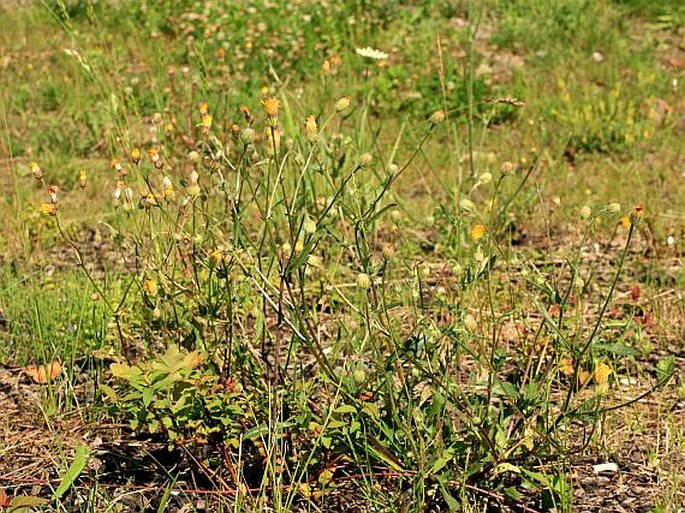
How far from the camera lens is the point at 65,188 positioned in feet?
15.2

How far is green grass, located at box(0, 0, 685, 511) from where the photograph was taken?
2.15m

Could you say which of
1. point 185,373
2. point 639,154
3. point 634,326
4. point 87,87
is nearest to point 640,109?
point 639,154

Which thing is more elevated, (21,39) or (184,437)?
(184,437)

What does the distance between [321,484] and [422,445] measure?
1.07 feet

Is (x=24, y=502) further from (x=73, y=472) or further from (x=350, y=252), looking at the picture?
(x=350, y=252)

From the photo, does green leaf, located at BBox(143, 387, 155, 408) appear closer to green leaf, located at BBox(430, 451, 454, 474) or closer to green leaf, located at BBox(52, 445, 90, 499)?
green leaf, located at BBox(52, 445, 90, 499)

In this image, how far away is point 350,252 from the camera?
89.9 inches

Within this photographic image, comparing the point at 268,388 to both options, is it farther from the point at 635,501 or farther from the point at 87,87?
the point at 87,87

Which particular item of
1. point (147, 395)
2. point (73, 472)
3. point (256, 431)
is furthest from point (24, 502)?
point (256, 431)

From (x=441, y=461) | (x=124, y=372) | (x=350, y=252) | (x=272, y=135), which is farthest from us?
(x=350, y=252)

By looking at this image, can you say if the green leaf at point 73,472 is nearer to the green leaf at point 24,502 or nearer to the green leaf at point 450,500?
the green leaf at point 24,502

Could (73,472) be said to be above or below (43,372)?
above

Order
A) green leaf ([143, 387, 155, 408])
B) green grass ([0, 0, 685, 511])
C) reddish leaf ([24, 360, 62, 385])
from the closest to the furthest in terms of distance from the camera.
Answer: green leaf ([143, 387, 155, 408]) → green grass ([0, 0, 685, 511]) → reddish leaf ([24, 360, 62, 385])

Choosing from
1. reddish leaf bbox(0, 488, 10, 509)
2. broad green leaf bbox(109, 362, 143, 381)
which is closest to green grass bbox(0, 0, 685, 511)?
broad green leaf bbox(109, 362, 143, 381)
